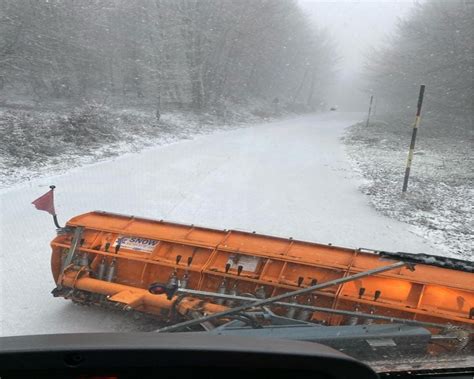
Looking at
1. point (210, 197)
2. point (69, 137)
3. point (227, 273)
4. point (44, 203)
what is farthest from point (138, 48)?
point (227, 273)

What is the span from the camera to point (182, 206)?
30.6 ft

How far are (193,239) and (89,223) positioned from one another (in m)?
1.18

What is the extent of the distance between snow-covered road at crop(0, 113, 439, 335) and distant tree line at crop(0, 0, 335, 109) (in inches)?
397

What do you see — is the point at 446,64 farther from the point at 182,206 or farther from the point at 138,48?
the point at 182,206

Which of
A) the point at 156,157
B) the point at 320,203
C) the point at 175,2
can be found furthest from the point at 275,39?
the point at 320,203

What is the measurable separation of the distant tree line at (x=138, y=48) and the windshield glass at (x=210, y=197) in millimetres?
113

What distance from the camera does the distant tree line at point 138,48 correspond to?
21.6 m

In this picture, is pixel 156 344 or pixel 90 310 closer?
pixel 156 344

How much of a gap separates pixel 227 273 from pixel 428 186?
30.7 ft

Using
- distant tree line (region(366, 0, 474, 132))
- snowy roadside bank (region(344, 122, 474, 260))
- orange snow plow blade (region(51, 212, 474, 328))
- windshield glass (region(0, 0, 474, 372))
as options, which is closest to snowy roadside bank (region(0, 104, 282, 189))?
windshield glass (region(0, 0, 474, 372))

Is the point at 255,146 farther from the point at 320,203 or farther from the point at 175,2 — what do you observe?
the point at 175,2

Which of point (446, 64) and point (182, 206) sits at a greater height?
point (446, 64)

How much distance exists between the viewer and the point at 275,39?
47.3 metres

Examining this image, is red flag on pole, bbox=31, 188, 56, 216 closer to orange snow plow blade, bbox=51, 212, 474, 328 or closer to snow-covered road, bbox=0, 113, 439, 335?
orange snow plow blade, bbox=51, 212, 474, 328
